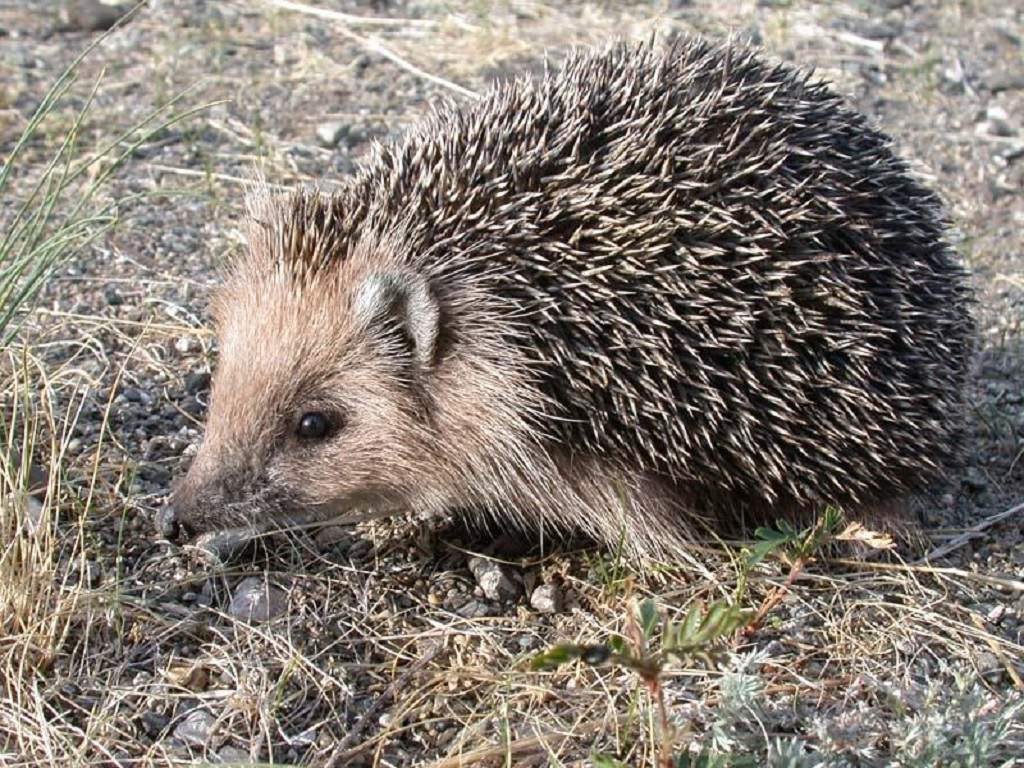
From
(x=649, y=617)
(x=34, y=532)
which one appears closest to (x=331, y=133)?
(x=34, y=532)

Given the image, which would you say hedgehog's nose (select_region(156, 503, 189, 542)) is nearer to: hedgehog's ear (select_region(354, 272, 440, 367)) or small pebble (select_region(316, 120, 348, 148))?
hedgehog's ear (select_region(354, 272, 440, 367))

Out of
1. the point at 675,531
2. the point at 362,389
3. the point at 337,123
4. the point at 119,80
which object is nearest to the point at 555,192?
the point at 362,389

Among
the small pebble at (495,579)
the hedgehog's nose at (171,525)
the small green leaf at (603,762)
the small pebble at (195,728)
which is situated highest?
the small green leaf at (603,762)

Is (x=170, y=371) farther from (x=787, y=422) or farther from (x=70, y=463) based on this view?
(x=787, y=422)

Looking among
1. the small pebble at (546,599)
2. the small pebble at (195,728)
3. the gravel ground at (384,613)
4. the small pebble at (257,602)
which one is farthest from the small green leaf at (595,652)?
the small pebble at (257,602)

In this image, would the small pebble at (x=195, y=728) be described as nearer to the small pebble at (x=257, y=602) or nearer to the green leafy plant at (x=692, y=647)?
the small pebble at (x=257, y=602)

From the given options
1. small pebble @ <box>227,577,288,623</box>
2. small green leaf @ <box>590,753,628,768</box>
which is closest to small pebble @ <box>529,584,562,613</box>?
small pebble @ <box>227,577,288,623</box>

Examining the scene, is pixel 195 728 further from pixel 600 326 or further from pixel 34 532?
pixel 600 326
